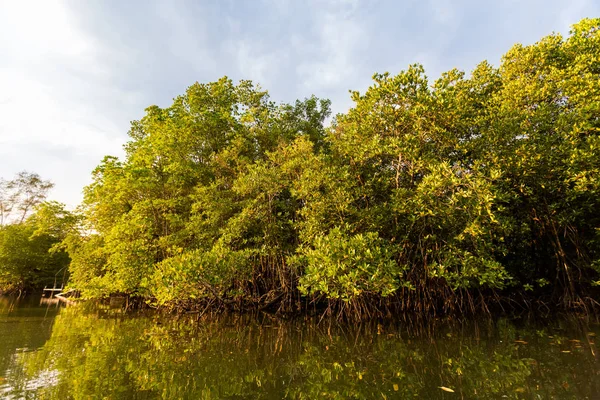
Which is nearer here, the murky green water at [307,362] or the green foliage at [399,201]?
the murky green water at [307,362]

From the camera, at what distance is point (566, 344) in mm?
5324

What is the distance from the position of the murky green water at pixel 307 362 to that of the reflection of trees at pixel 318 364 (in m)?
0.02

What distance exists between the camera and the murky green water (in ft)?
11.4

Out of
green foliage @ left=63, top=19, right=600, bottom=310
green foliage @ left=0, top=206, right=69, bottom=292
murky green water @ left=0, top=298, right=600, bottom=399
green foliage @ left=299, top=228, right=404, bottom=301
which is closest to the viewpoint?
murky green water @ left=0, top=298, right=600, bottom=399

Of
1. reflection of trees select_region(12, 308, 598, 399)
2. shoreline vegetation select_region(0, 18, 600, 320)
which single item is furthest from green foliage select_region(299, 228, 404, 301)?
reflection of trees select_region(12, 308, 598, 399)

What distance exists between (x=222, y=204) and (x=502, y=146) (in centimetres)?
860

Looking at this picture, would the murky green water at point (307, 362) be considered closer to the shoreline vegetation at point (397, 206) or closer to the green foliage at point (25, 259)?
the shoreline vegetation at point (397, 206)

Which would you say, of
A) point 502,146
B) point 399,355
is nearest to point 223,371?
point 399,355

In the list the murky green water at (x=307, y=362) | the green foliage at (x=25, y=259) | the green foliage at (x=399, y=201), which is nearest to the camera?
the murky green water at (x=307, y=362)

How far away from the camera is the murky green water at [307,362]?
346 centimetres

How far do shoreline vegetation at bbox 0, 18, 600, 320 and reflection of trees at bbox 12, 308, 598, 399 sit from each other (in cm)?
130

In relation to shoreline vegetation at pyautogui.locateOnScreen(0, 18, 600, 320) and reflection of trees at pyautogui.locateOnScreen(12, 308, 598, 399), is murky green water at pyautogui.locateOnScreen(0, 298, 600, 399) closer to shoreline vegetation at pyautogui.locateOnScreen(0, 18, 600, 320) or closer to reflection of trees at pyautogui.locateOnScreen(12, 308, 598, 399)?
reflection of trees at pyautogui.locateOnScreen(12, 308, 598, 399)

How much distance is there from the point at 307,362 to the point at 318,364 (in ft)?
0.68

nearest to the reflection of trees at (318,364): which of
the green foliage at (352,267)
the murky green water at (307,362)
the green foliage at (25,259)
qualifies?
the murky green water at (307,362)
